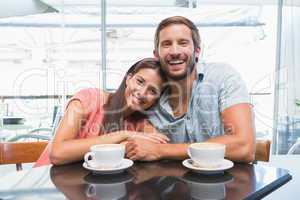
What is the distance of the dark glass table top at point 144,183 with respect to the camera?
70 centimetres

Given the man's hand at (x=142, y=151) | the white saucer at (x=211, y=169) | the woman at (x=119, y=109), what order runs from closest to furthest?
the white saucer at (x=211, y=169) → the man's hand at (x=142, y=151) → the woman at (x=119, y=109)

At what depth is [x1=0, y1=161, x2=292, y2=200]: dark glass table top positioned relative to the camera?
2.31 ft

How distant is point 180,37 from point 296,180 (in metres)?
1.21

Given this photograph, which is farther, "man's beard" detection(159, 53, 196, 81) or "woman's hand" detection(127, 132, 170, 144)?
"man's beard" detection(159, 53, 196, 81)

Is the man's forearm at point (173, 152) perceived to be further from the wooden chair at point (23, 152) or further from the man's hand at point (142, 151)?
the wooden chair at point (23, 152)

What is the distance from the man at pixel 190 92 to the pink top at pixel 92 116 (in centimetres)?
9

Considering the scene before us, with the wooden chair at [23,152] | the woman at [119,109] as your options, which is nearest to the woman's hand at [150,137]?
the woman at [119,109]

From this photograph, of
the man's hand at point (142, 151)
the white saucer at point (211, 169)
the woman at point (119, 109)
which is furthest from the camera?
the woman at point (119, 109)

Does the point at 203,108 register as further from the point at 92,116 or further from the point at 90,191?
the point at 90,191

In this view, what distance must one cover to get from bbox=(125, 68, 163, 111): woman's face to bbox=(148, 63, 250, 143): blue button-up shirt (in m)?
0.05

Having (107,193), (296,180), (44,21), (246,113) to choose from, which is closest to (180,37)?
(246,113)

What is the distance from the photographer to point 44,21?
267 centimetres

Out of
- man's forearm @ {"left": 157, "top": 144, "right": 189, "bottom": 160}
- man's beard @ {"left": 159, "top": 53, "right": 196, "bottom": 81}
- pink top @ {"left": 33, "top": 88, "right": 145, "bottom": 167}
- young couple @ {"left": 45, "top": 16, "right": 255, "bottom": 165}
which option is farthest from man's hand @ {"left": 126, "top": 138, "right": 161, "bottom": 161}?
man's beard @ {"left": 159, "top": 53, "right": 196, "bottom": 81}

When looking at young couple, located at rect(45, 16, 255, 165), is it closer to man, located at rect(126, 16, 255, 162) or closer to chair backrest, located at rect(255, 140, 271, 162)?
man, located at rect(126, 16, 255, 162)
